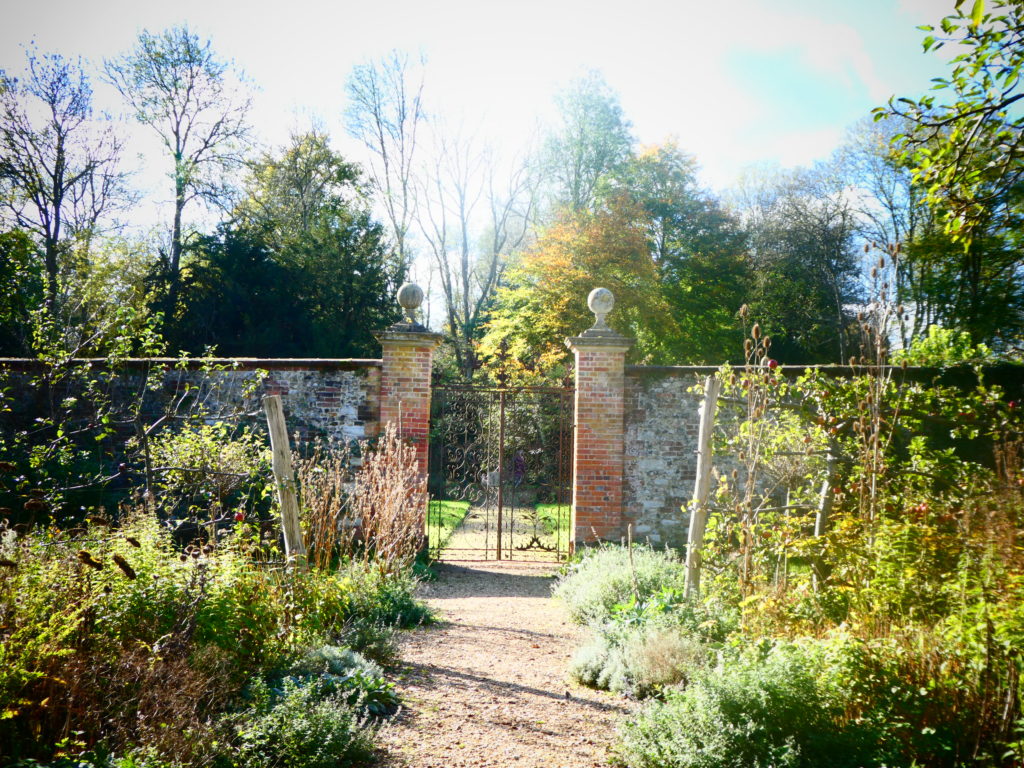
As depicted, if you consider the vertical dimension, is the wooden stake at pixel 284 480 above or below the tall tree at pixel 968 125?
below

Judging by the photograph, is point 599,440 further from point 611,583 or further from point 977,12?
point 977,12

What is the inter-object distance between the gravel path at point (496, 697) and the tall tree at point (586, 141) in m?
17.5

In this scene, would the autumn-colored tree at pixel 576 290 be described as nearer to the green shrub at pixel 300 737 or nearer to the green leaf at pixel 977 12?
the green leaf at pixel 977 12

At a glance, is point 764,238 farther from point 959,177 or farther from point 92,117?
point 92,117

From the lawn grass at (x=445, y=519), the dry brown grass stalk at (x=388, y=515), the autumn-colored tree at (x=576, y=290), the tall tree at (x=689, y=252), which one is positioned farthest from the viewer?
the tall tree at (x=689, y=252)

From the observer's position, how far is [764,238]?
828 inches

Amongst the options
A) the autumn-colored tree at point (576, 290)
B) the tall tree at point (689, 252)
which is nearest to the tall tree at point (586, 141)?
the tall tree at point (689, 252)

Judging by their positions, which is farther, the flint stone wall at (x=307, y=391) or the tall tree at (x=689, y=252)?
the tall tree at (x=689, y=252)

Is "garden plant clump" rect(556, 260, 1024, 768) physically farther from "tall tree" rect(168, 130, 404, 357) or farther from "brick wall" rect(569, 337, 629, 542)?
"tall tree" rect(168, 130, 404, 357)

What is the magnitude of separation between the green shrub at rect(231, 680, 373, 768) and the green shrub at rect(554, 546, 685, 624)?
7.68 ft

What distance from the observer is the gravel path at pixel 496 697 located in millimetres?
3066

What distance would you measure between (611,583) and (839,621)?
1.83 meters

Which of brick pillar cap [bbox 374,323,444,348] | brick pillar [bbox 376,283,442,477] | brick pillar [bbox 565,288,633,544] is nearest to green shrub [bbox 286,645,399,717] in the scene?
brick pillar [bbox 376,283,442,477]

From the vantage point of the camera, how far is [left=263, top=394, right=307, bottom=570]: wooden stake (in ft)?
14.9
